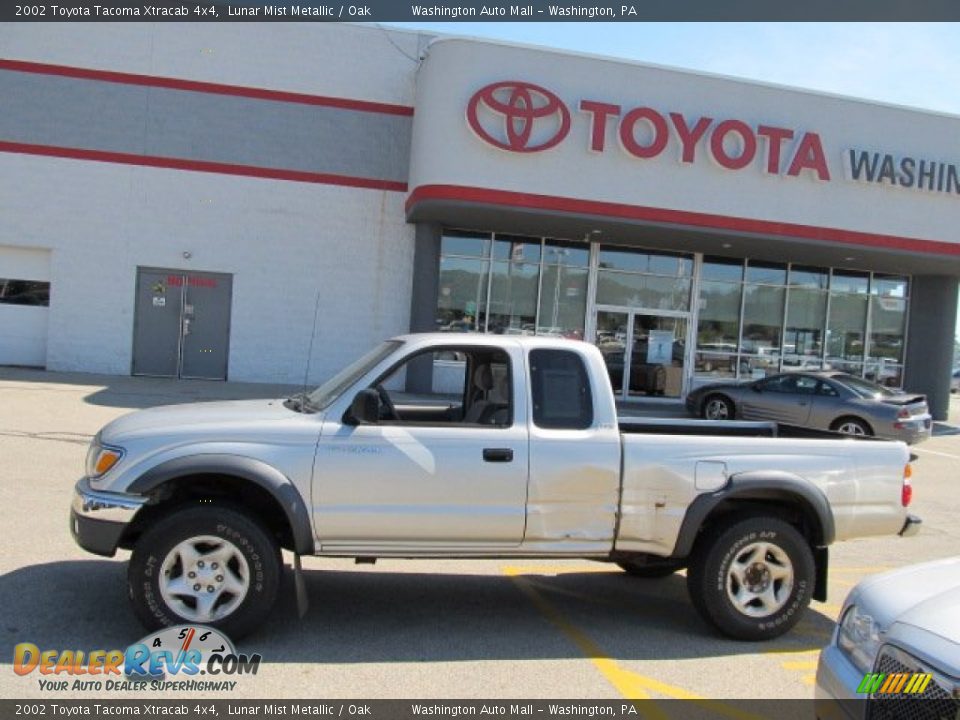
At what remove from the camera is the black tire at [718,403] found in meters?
16.6

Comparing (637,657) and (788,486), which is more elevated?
(788,486)

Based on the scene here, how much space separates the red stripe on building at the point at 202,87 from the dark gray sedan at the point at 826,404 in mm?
9564

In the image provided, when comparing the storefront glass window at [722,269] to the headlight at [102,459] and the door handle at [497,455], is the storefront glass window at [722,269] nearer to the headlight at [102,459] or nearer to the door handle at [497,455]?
the door handle at [497,455]

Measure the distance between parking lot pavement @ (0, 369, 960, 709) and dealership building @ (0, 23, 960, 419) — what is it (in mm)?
11060

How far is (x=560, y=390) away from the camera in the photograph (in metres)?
4.97

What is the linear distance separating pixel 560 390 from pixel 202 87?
15.8m

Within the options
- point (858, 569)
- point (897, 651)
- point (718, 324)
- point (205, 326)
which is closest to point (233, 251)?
point (205, 326)

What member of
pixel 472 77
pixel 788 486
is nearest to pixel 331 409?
pixel 788 486

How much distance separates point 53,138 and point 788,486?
17712 millimetres

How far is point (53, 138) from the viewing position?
17.5 meters

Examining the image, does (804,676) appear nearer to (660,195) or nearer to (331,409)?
(331,409)

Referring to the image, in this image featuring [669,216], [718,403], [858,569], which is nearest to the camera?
[858,569]

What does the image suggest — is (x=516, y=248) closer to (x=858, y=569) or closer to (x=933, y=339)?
(x=933, y=339)

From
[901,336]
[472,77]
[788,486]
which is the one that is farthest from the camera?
[901,336]
